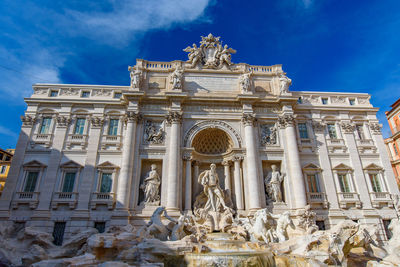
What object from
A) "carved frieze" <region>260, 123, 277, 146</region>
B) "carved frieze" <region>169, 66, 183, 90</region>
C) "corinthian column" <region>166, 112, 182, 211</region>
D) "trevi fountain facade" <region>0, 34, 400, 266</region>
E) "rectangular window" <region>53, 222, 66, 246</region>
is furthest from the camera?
"carved frieze" <region>169, 66, 183, 90</region>

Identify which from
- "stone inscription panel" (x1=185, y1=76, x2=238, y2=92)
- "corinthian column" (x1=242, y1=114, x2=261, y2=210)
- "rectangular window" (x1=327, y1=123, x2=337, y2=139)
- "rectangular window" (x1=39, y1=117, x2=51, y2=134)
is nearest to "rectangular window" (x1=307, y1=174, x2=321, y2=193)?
"rectangular window" (x1=327, y1=123, x2=337, y2=139)

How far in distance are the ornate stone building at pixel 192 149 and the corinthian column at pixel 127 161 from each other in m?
0.08

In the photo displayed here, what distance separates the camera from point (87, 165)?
A: 1959cm

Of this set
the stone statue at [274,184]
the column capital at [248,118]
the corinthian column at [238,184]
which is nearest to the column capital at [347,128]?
the stone statue at [274,184]

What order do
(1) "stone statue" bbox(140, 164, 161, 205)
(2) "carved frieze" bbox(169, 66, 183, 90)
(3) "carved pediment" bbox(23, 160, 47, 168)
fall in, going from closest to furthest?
1. (1) "stone statue" bbox(140, 164, 161, 205)
2. (3) "carved pediment" bbox(23, 160, 47, 168)
3. (2) "carved frieze" bbox(169, 66, 183, 90)

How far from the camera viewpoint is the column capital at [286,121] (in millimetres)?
21328

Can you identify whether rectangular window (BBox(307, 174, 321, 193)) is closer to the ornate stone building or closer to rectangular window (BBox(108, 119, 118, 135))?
the ornate stone building

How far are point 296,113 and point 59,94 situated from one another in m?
20.7

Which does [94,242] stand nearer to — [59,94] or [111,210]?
[111,210]

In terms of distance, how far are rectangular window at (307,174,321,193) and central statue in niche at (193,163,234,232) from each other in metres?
6.62

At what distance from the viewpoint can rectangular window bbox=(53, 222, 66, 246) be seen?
17562 mm

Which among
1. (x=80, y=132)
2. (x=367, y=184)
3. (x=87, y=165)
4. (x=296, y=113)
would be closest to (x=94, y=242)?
(x=87, y=165)

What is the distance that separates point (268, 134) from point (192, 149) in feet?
21.7

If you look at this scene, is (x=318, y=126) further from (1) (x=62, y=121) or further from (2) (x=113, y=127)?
(1) (x=62, y=121)
